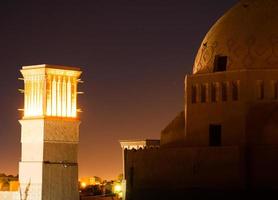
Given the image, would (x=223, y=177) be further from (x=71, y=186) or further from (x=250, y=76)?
(x=71, y=186)

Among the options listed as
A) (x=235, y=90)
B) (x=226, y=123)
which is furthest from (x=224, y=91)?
(x=226, y=123)

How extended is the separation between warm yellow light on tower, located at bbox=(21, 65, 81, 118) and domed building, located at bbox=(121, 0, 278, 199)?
4074 mm

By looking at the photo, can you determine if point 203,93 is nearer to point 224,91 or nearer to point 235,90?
point 224,91

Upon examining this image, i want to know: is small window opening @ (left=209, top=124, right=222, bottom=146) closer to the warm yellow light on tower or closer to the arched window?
the arched window

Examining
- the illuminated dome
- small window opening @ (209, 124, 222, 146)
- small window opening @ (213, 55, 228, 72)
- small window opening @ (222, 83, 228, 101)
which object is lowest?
small window opening @ (209, 124, 222, 146)

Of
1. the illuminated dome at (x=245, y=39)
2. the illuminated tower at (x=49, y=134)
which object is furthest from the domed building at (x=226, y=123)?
the illuminated tower at (x=49, y=134)

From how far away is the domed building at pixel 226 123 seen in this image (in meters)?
24.1

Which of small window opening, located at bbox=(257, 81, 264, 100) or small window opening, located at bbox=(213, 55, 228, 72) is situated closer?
small window opening, located at bbox=(257, 81, 264, 100)

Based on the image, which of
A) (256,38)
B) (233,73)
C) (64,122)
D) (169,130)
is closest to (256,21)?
(256,38)

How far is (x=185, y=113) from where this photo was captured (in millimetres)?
27219

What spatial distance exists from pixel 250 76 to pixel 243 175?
11.1 ft

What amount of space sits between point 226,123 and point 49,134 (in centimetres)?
788

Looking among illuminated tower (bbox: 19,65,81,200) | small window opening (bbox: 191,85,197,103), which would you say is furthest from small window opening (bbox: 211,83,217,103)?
illuminated tower (bbox: 19,65,81,200)

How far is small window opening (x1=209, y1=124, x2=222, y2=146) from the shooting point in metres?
25.9
